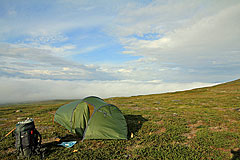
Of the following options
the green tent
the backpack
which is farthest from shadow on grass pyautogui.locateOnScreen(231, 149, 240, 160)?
the backpack

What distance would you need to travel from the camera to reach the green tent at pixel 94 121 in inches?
445

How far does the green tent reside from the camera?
11305 mm

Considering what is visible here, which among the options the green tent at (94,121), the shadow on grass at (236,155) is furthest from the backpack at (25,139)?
the shadow on grass at (236,155)

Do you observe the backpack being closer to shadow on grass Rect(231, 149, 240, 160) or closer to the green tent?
the green tent

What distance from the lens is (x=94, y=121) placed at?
454 inches

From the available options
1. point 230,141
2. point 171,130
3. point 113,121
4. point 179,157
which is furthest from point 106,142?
point 230,141

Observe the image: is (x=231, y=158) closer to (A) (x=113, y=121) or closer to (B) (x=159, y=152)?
(B) (x=159, y=152)

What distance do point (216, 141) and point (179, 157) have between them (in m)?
4.30

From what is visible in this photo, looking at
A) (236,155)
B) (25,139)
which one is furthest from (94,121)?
(236,155)

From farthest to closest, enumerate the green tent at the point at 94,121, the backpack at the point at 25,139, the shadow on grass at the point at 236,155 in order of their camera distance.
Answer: the green tent at the point at 94,121
the shadow on grass at the point at 236,155
the backpack at the point at 25,139

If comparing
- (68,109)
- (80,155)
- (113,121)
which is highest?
(68,109)

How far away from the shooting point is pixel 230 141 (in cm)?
1073

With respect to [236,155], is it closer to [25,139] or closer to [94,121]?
[94,121]

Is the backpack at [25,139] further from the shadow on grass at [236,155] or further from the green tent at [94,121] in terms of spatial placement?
the shadow on grass at [236,155]
